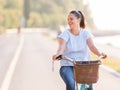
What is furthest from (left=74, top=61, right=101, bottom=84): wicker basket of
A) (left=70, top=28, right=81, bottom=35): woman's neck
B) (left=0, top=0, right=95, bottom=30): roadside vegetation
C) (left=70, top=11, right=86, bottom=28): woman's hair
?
(left=0, top=0, right=95, bottom=30): roadside vegetation

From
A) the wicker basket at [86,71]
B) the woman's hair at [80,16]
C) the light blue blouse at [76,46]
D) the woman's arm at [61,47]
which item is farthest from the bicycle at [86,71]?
the woman's hair at [80,16]

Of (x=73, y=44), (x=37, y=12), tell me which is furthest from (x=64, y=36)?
(x=37, y=12)

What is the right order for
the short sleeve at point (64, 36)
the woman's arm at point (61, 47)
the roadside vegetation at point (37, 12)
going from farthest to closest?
the roadside vegetation at point (37, 12) < the short sleeve at point (64, 36) < the woman's arm at point (61, 47)

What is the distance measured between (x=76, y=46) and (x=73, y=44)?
2.3 inches

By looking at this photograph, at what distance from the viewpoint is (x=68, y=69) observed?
7.12 meters

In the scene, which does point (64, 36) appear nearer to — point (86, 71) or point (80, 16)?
point (80, 16)

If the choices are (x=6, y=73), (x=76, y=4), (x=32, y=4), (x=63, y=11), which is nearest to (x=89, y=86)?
(x=6, y=73)

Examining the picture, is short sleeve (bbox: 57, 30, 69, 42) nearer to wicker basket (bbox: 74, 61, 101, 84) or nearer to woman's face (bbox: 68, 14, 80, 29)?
woman's face (bbox: 68, 14, 80, 29)

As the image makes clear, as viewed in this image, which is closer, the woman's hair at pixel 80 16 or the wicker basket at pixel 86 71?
the wicker basket at pixel 86 71

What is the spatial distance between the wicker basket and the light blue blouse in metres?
0.51

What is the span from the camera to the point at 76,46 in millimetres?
7090

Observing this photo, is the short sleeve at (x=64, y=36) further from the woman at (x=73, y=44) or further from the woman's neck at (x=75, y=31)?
the woman's neck at (x=75, y=31)

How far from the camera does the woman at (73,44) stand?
7016 mm

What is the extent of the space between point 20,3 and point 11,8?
787 centimetres
